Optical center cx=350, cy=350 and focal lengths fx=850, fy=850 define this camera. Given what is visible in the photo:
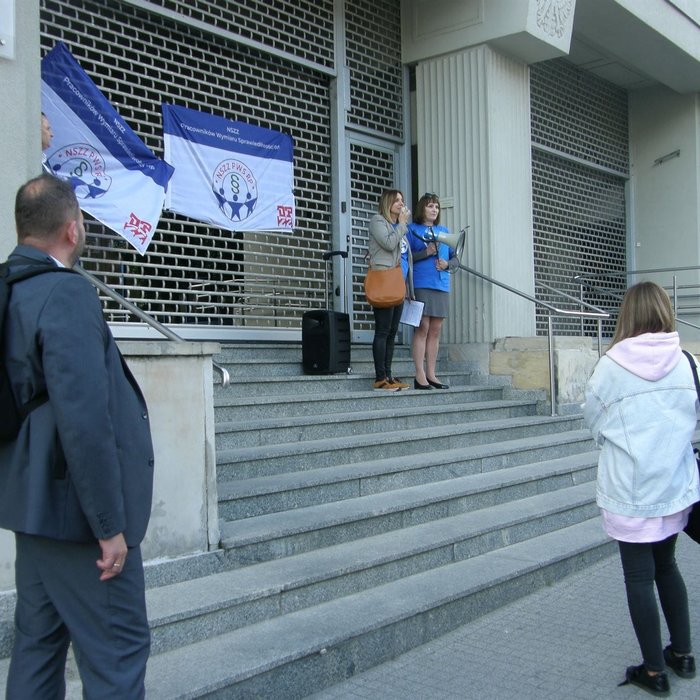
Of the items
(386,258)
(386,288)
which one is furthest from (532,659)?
(386,258)

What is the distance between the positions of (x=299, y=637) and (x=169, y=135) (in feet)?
15.8

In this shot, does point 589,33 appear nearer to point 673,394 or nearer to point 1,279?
point 673,394

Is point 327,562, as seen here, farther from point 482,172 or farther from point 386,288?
point 482,172

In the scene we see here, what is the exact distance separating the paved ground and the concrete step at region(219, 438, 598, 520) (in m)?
1.18

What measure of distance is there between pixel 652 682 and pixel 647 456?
3.30ft

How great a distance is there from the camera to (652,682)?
146 inches

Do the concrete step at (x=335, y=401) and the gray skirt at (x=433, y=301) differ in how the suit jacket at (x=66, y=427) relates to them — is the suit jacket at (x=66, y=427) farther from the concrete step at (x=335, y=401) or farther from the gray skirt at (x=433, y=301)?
the gray skirt at (x=433, y=301)

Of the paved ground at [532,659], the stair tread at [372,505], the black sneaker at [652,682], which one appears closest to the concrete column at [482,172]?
the stair tread at [372,505]

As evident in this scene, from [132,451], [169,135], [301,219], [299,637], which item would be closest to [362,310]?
[301,219]

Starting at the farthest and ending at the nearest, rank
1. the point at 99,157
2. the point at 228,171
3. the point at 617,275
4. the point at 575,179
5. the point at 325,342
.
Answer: the point at 617,275, the point at 575,179, the point at 228,171, the point at 325,342, the point at 99,157

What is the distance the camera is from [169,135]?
7250 millimetres

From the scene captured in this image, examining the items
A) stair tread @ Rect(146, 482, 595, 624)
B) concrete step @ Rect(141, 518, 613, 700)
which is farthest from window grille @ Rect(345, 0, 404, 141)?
concrete step @ Rect(141, 518, 613, 700)

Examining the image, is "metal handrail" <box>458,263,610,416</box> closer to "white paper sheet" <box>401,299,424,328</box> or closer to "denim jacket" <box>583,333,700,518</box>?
"white paper sheet" <box>401,299,424,328</box>

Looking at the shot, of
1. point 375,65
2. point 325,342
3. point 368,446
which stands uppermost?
point 375,65
